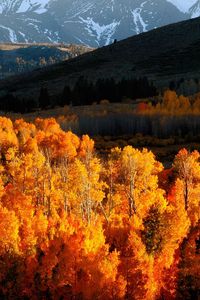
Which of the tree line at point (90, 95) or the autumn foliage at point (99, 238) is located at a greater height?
the tree line at point (90, 95)

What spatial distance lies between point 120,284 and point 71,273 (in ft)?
19.6

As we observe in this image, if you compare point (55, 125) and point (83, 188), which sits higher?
point (55, 125)

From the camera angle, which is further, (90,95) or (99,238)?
(90,95)

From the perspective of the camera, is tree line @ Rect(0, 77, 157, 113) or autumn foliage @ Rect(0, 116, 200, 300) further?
tree line @ Rect(0, 77, 157, 113)

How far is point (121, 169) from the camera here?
86.0 metres

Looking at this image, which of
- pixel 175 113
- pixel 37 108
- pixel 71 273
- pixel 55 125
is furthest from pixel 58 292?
pixel 37 108

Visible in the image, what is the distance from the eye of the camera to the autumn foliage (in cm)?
5769

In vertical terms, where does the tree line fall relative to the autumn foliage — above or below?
above

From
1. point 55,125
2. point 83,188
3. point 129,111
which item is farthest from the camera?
point 129,111

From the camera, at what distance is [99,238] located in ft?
198

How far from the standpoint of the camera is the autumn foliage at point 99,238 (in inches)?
2271

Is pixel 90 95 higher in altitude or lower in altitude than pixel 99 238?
higher

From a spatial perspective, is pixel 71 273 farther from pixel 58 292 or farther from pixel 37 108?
pixel 37 108

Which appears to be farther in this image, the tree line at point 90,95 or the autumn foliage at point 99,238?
the tree line at point 90,95
